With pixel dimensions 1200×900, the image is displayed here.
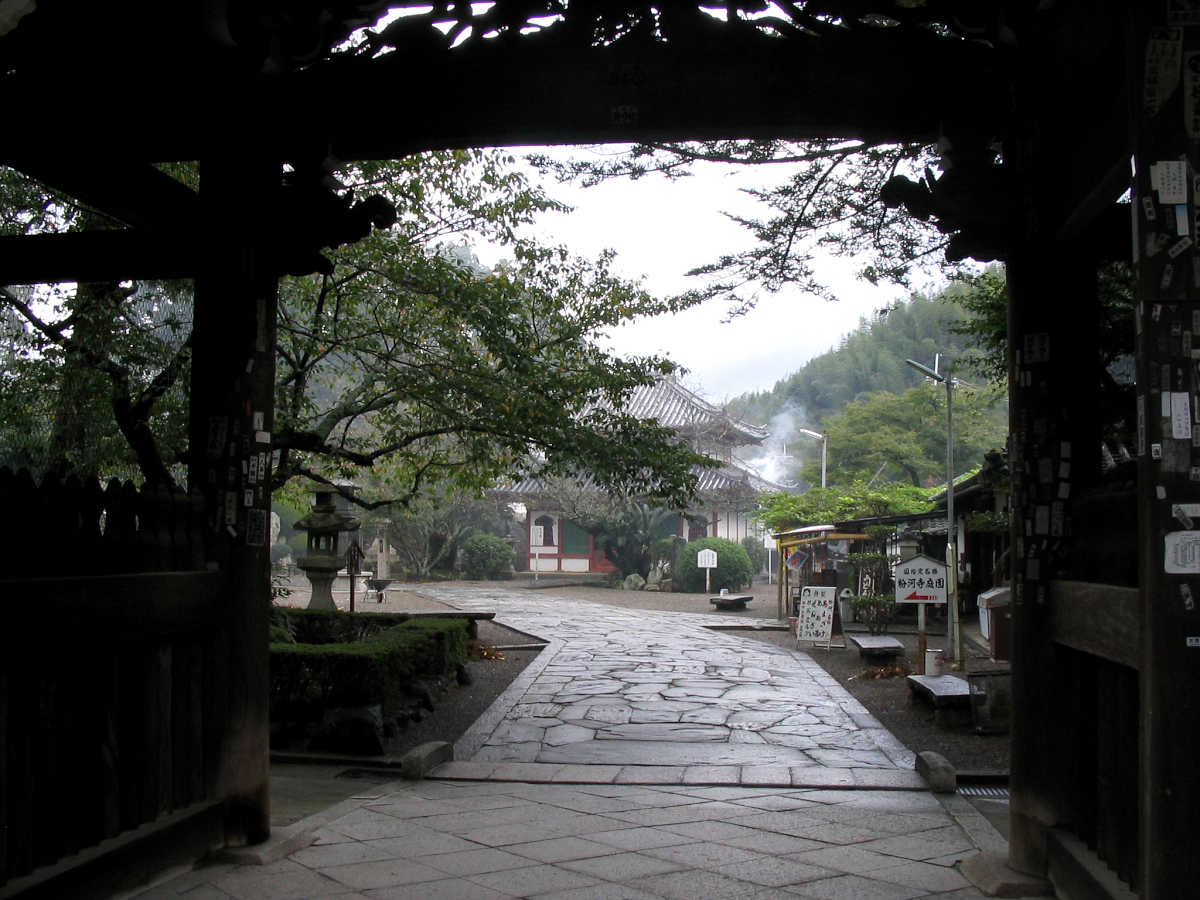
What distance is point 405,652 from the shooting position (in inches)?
342

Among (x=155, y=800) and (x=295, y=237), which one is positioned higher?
(x=295, y=237)

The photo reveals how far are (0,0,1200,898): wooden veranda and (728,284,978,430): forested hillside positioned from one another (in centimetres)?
6245

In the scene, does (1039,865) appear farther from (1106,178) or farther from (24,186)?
(24,186)

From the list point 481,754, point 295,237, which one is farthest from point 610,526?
point 295,237

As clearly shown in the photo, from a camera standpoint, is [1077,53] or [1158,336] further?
[1077,53]

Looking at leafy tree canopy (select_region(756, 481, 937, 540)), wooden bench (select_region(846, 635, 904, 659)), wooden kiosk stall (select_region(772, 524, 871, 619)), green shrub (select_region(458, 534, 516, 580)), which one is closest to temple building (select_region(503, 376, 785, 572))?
green shrub (select_region(458, 534, 516, 580))

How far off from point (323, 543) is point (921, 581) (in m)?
7.59

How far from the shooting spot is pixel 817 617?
15797 mm

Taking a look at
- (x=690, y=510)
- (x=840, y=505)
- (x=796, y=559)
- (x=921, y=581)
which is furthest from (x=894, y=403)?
(x=921, y=581)

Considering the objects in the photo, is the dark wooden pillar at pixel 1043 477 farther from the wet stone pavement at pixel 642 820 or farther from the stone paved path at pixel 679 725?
the stone paved path at pixel 679 725

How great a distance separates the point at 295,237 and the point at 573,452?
4.61 meters

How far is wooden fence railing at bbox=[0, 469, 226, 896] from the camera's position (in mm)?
3184

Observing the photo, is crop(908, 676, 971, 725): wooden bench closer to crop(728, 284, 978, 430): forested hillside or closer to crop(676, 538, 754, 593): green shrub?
crop(676, 538, 754, 593): green shrub

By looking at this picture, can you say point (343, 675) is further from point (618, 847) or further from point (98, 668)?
point (98, 668)
